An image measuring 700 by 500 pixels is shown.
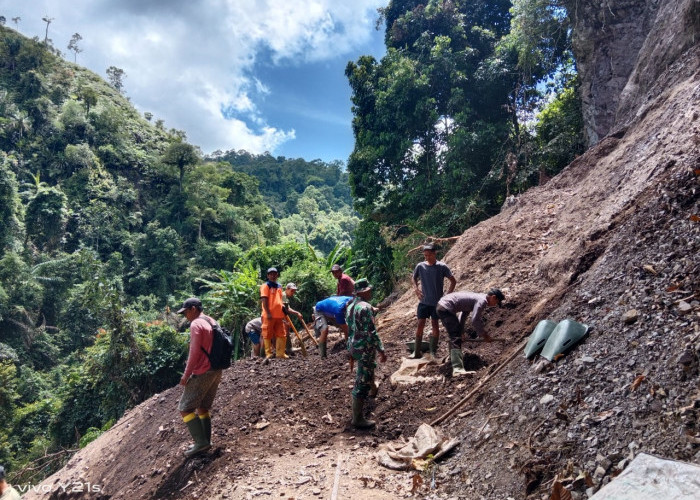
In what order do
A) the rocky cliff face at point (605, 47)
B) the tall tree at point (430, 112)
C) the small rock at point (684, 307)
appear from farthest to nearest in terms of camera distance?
the tall tree at point (430, 112) < the rocky cliff face at point (605, 47) < the small rock at point (684, 307)

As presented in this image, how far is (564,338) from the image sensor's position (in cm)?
382

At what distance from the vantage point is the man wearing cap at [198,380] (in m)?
4.60

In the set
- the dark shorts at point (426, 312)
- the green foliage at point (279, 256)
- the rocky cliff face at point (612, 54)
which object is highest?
the rocky cliff face at point (612, 54)

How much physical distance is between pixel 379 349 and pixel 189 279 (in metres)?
32.4

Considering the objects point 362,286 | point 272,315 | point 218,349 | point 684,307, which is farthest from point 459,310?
point 272,315

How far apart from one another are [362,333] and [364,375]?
16.4 inches

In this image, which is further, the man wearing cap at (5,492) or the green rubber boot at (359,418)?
the green rubber boot at (359,418)

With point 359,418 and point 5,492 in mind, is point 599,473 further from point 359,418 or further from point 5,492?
point 5,492

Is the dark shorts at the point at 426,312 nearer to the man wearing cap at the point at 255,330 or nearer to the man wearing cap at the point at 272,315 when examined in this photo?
the man wearing cap at the point at 272,315

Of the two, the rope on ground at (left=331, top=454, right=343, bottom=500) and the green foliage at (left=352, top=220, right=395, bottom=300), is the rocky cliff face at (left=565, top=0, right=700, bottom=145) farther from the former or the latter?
the rope on ground at (left=331, top=454, right=343, bottom=500)

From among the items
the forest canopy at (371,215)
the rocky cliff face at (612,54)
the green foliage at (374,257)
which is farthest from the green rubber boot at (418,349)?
the green foliage at (374,257)

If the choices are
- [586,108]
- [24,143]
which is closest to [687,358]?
[586,108]

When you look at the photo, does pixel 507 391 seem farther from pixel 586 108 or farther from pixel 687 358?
pixel 586 108

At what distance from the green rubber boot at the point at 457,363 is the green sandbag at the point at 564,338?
1.26 meters
